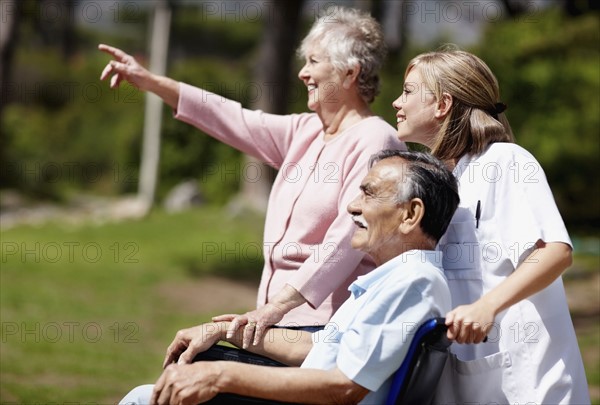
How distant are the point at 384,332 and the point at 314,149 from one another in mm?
1124

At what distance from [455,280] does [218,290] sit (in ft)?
26.1

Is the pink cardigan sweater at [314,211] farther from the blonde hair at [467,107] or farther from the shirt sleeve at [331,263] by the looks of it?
the blonde hair at [467,107]

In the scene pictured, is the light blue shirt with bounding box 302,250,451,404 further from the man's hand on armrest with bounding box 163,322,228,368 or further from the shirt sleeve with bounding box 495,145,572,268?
the man's hand on armrest with bounding box 163,322,228,368

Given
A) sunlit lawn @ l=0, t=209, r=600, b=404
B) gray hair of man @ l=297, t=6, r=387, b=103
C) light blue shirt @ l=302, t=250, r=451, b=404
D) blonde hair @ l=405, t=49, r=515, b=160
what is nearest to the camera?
light blue shirt @ l=302, t=250, r=451, b=404

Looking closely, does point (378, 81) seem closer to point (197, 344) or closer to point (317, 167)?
point (317, 167)

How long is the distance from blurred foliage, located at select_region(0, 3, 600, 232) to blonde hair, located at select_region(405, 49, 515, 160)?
7981 mm

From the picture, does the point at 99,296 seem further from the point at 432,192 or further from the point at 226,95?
the point at 226,95

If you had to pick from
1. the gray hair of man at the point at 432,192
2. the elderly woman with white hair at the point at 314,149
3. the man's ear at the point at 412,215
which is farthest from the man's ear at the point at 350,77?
the man's ear at the point at 412,215

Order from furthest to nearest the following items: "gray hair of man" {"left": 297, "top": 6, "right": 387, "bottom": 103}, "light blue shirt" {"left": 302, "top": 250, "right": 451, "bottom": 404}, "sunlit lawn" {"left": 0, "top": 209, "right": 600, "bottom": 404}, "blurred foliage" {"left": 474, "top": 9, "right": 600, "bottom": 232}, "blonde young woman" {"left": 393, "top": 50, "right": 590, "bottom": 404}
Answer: "blurred foliage" {"left": 474, "top": 9, "right": 600, "bottom": 232} < "sunlit lawn" {"left": 0, "top": 209, "right": 600, "bottom": 404} < "gray hair of man" {"left": 297, "top": 6, "right": 387, "bottom": 103} < "blonde young woman" {"left": 393, "top": 50, "right": 590, "bottom": 404} < "light blue shirt" {"left": 302, "top": 250, "right": 451, "bottom": 404}

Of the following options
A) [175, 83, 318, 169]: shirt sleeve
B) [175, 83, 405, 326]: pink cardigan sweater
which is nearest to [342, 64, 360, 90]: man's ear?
[175, 83, 405, 326]: pink cardigan sweater

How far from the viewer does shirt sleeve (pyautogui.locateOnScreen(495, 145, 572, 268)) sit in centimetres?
258

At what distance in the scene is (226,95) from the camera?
61.9 feet

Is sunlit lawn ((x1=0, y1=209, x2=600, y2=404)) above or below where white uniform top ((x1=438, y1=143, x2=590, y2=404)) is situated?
below

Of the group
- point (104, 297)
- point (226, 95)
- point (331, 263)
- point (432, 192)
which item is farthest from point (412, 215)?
point (226, 95)
